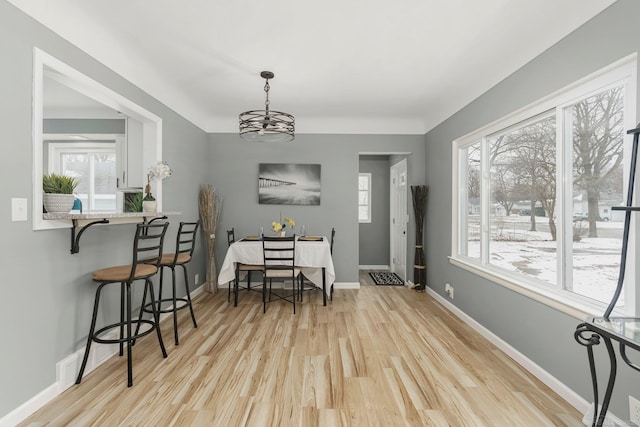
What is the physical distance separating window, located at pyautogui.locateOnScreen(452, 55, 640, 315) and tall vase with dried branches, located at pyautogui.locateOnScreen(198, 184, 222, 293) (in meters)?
3.53

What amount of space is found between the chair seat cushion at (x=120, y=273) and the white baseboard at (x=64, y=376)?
60 cm

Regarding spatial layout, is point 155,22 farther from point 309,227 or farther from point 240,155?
point 309,227

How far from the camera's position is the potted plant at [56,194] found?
196 cm

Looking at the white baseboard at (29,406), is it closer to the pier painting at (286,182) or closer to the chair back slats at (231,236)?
the chair back slats at (231,236)

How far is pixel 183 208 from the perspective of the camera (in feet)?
13.0

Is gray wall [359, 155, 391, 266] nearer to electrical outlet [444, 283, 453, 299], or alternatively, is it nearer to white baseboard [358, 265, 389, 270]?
white baseboard [358, 265, 389, 270]

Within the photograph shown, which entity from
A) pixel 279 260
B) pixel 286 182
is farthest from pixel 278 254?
pixel 286 182

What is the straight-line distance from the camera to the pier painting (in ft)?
15.8

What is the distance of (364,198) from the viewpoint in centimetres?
650

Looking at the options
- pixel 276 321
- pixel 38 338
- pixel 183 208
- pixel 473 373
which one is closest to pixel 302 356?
pixel 276 321

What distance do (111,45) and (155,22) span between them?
538 millimetres

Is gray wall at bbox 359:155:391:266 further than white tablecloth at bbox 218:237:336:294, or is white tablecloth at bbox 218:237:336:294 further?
gray wall at bbox 359:155:391:266

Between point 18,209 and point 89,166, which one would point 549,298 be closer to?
point 18,209

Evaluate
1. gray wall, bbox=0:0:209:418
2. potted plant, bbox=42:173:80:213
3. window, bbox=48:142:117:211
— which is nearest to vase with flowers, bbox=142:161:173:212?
gray wall, bbox=0:0:209:418
